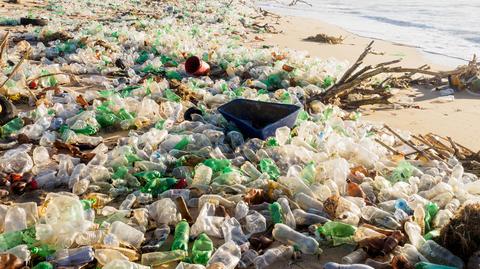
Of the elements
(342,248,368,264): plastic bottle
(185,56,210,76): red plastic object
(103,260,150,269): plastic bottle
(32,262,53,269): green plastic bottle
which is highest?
(103,260,150,269): plastic bottle

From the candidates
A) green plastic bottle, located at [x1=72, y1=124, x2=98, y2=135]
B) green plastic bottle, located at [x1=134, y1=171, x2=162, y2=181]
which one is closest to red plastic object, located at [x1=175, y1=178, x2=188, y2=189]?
green plastic bottle, located at [x1=134, y1=171, x2=162, y2=181]

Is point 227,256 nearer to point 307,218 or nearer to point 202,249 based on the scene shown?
point 202,249

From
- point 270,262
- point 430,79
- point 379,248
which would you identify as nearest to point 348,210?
point 379,248

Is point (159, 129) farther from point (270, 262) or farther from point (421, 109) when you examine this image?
point (421, 109)

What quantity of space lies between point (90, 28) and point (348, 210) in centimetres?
767

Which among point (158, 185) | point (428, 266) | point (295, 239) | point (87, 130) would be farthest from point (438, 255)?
point (87, 130)

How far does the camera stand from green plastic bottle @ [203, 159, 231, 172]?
10.2 feet

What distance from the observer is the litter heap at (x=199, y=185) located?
222 centimetres

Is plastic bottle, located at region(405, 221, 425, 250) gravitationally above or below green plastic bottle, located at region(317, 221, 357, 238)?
above

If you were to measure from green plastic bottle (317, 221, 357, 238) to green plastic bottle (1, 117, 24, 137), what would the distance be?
286 centimetres

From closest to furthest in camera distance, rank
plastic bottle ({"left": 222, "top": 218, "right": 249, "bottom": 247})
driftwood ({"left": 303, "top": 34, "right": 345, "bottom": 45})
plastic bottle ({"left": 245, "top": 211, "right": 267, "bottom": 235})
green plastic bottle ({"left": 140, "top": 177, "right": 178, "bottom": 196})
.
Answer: plastic bottle ({"left": 222, "top": 218, "right": 249, "bottom": 247}) < plastic bottle ({"left": 245, "top": 211, "right": 267, "bottom": 235}) < green plastic bottle ({"left": 140, "top": 177, "right": 178, "bottom": 196}) < driftwood ({"left": 303, "top": 34, "right": 345, "bottom": 45})

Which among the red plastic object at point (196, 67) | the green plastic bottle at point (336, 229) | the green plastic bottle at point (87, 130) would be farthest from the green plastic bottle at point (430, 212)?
the red plastic object at point (196, 67)

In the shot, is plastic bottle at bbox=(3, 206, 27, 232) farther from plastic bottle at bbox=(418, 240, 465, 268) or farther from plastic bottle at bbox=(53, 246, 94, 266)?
plastic bottle at bbox=(418, 240, 465, 268)

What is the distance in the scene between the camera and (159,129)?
155 inches
